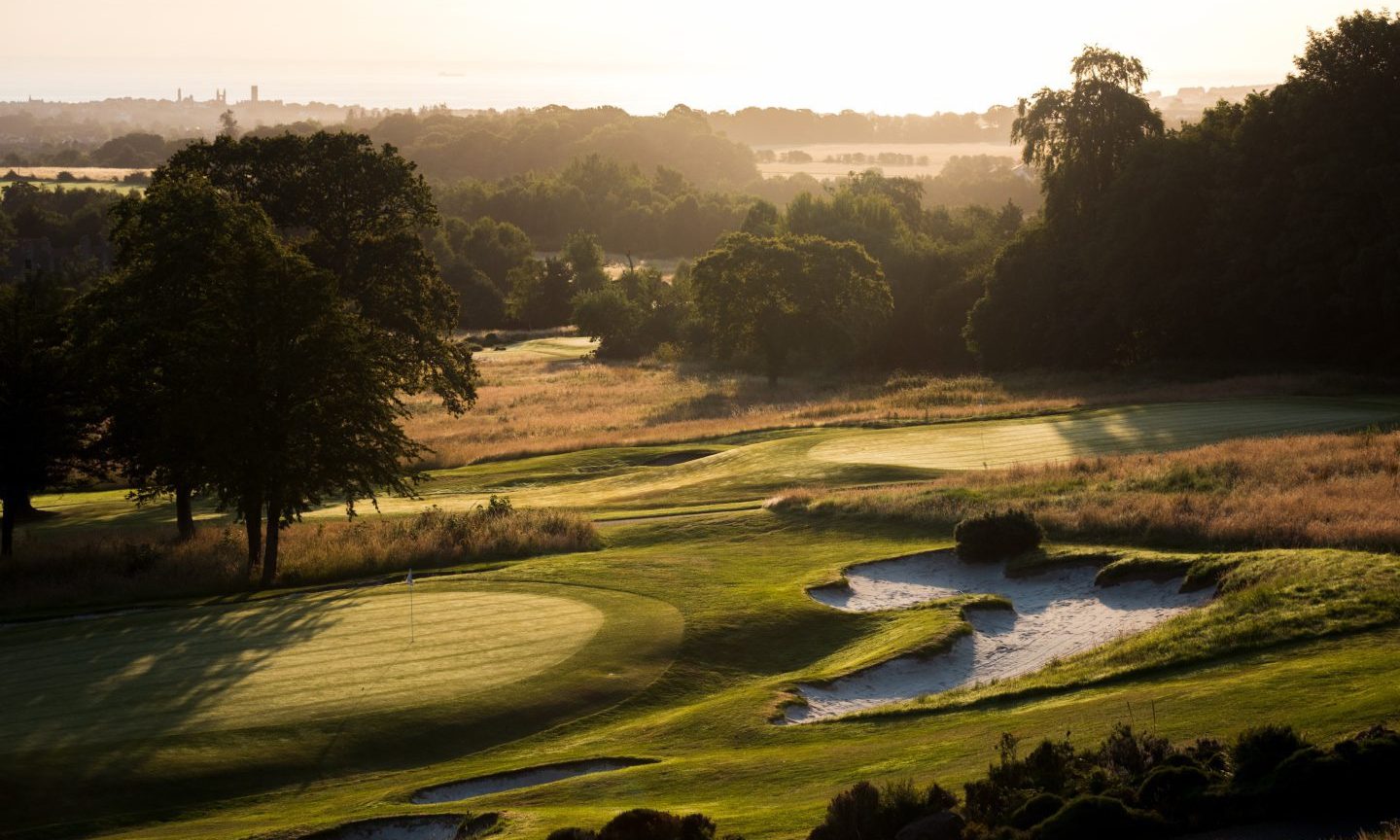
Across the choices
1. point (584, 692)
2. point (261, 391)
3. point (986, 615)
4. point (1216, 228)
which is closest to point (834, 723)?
point (584, 692)

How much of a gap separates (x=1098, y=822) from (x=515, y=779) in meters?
9.31

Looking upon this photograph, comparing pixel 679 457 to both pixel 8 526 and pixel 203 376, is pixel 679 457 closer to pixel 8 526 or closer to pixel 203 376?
pixel 203 376

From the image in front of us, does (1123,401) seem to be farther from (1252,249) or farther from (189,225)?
(189,225)

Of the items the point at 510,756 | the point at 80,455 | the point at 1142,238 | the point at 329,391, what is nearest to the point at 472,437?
the point at 80,455

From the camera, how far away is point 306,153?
54.8 meters

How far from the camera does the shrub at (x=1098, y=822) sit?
1292 cm

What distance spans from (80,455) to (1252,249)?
5528cm

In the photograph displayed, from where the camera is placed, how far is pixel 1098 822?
1297cm

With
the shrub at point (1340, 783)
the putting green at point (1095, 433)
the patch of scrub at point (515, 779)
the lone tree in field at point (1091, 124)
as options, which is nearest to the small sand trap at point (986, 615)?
the patch of scrub at point (515, 779)

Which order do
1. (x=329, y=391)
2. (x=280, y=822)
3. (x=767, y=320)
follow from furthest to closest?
(x=767, y=320) → (x=329, y=391) → (x=280, y=822)

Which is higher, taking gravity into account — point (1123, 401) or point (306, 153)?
point (306, 153)

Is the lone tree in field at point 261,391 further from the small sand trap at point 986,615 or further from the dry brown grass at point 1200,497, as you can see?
the small sand trap at point 986,615

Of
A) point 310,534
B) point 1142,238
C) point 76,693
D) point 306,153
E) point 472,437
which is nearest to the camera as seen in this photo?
point 76,693

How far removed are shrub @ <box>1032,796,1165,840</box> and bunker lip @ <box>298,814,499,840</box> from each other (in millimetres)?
7339
